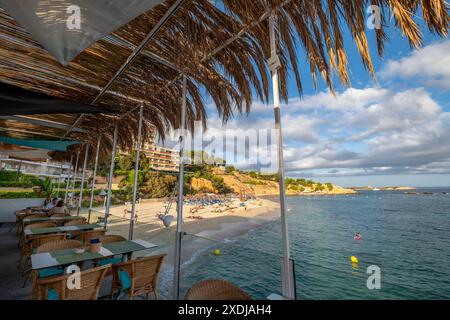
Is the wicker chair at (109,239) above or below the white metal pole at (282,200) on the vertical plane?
below

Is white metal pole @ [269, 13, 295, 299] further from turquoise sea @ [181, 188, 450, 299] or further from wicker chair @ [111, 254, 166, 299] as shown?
wicker chair @ [111, 254, 166, 299]

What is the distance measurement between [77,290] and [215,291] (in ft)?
4.08

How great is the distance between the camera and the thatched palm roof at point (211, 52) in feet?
5.95

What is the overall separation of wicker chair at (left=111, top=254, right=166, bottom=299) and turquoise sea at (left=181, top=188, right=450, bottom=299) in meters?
0.41

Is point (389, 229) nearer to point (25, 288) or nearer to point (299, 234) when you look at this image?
point (299, 234)

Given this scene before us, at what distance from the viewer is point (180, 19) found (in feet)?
7.30

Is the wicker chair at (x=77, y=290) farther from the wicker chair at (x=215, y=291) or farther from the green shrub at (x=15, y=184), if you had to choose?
the green shrub at (x=15, y=184)

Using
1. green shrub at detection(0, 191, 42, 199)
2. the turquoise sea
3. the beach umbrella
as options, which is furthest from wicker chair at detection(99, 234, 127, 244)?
green shrub at detection(0, 191, 42, 199)

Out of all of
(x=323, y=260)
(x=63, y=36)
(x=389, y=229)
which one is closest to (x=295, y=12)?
(x=63, y=36)

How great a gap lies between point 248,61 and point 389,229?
24.6m

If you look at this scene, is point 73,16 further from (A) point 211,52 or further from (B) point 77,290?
(B) point 77,290

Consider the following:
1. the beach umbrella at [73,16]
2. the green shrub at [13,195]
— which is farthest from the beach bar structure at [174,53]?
the green shrub at [13,195]

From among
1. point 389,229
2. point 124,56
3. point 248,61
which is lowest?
point 389,229

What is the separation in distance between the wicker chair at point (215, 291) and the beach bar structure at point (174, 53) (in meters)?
0.38
